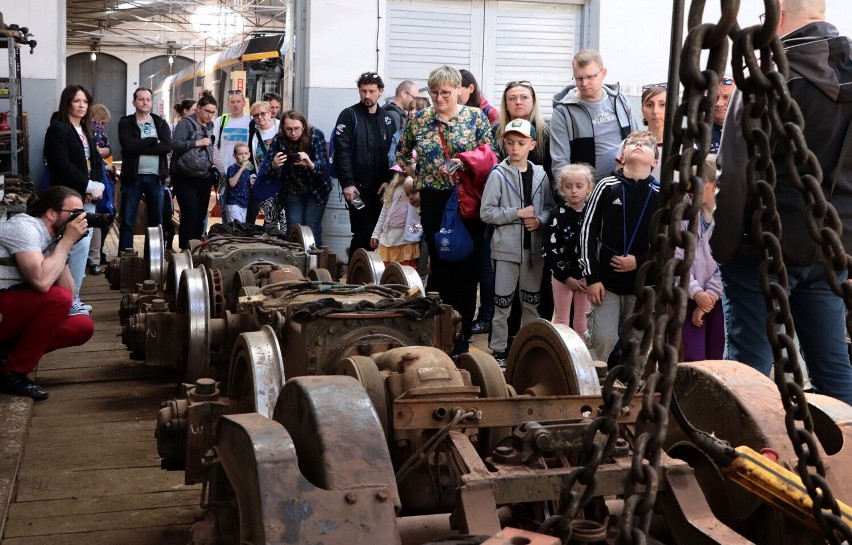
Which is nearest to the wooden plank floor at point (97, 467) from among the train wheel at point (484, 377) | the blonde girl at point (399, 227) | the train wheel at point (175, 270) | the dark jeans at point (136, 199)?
the train wheel at point (175, 270)

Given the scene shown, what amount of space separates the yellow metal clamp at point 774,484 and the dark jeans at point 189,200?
7.80 metres

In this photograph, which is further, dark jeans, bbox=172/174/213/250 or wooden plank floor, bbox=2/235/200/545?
dark jeans, bbox=172/174/213/250

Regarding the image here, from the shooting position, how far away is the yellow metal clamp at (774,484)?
87.8 inches

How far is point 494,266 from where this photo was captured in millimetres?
6277

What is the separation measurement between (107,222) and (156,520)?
3044 mm

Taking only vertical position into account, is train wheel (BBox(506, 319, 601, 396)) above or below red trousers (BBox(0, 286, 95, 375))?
above

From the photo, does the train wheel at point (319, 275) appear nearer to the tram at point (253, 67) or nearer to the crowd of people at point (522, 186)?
the crowd of people at point (522, 186)

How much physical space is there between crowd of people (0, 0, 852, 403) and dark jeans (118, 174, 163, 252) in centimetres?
1

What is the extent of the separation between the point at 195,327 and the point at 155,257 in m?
2.25

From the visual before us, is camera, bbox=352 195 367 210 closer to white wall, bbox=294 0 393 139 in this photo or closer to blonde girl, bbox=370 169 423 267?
blonde girl, bbox=370 169 423 267

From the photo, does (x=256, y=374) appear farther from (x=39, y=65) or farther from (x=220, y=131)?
(x=39, y=65)

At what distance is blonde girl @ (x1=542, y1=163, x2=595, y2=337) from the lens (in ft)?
18.4

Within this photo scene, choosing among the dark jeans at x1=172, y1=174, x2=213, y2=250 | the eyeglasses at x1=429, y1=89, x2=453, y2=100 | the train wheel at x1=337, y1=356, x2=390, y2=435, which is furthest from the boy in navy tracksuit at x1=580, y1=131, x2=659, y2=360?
the dark jeans at x1=172, y1=174, x2=213, y2=250

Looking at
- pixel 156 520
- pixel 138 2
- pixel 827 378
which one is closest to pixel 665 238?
pixel 827 378
